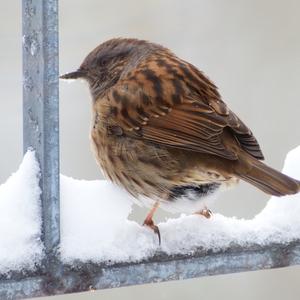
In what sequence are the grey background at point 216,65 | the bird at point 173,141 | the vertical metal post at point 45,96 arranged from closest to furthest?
1. the vertical metal post at point 45,96
2. the bird at point 173,141
3. the grey background at point 216,65

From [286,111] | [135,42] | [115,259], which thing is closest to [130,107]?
[135,42]

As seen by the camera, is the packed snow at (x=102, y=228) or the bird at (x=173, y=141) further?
the bird at (x=173, y=141)

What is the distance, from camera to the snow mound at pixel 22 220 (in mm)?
2701

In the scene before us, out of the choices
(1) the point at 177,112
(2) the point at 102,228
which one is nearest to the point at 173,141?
(1) the point at 177,112

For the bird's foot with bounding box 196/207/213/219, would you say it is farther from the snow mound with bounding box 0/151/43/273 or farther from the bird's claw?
the snow mound with bounding box 0/151/43/273

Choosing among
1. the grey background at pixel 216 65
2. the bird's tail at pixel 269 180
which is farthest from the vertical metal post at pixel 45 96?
the grey background at pixel 216 65

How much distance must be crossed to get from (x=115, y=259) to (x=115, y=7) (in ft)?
13.8

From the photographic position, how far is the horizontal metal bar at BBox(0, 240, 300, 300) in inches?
106

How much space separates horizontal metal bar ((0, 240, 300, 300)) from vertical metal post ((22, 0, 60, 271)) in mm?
75

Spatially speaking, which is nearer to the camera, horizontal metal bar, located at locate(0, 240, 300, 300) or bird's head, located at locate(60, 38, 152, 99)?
horizontal metal bar, located at locate(0, 240, 300, 300)

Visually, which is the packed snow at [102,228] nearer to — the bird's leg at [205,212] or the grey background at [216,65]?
the bird's leg at [205,212]

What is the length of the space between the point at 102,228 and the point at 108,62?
1573 millimetres

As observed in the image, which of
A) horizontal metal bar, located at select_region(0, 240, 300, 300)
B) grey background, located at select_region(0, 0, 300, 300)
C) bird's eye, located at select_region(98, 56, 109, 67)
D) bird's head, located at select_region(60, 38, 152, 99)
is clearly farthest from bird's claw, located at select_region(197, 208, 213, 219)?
grey background, located at select_region(0, 0, 300, 300)

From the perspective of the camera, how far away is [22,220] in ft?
9.09
